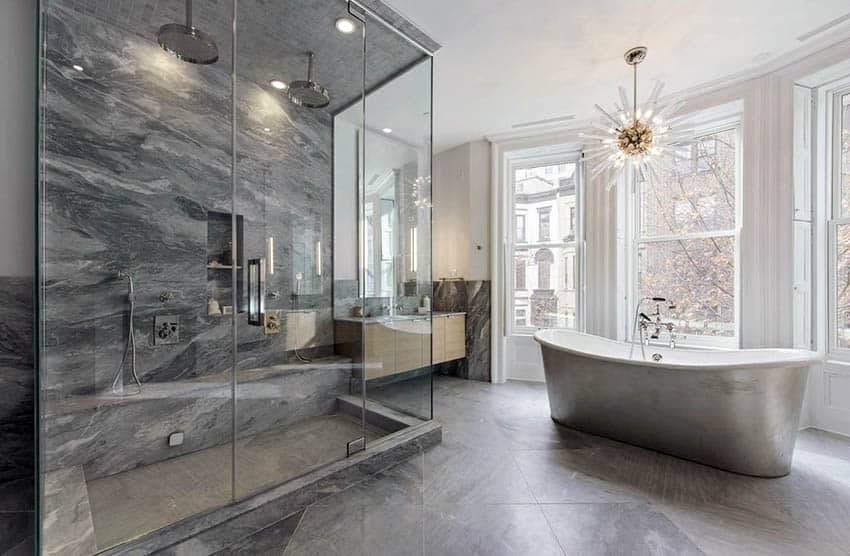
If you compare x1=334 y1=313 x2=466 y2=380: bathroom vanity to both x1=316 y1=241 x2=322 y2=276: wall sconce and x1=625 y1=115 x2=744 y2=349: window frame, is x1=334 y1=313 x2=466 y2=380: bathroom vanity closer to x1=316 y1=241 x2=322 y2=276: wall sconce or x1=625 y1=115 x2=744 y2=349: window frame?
x1=316 y1=241 x2=322 y2=276: wall sconce

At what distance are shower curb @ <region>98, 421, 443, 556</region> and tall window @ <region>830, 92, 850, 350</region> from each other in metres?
3.46

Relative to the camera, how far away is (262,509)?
1.85 metres

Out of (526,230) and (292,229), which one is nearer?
(292,229)

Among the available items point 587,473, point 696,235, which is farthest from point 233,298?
point 696,235

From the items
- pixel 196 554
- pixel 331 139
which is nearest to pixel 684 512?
pixel 196 554

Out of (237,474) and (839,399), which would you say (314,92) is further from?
(839,399)

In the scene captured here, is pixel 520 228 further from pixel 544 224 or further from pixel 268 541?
pixel 268 541

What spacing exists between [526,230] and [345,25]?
2.94 metres

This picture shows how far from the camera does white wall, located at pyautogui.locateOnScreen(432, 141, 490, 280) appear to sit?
15.1 ft

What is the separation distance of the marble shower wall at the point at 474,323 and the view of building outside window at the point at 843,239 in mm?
2929

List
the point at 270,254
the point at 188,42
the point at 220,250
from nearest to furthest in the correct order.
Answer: the point at 188,42 < the point at 220,250 < the point at 270,254

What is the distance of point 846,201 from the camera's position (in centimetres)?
298

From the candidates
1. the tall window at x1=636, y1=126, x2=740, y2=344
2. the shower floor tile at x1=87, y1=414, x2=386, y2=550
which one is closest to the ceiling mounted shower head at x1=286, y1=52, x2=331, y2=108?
the shower floor tile at x1=87, y1=414, x2=386, y2=550

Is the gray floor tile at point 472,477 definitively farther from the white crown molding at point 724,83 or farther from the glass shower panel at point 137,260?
the white crown molding at point 724,83
